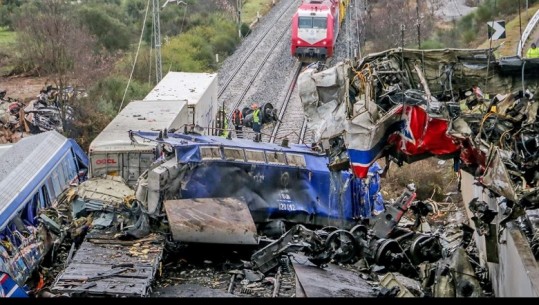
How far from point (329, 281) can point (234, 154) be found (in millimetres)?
5221

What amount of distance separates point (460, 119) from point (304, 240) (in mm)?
3474

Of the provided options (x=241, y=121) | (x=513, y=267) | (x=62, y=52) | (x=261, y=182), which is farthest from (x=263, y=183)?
(x=62, y=52)

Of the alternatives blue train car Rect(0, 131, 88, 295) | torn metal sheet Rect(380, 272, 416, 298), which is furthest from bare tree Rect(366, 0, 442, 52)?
torn metal sheet Rect(380, 272, 416, 298)

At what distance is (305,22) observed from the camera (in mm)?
38906

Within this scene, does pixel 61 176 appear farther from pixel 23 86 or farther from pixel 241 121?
pixel 23 86

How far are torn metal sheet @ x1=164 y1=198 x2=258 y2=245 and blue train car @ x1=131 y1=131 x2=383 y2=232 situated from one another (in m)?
0.88

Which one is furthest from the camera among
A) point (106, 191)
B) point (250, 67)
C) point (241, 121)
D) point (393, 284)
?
point (250, 67)

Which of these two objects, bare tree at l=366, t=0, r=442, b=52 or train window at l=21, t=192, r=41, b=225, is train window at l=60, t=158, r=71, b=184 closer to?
train window at l=21, t=192, r=41, b=225

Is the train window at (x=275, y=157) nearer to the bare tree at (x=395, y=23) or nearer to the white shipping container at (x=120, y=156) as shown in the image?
the white shipping container at (x=120, y=156)

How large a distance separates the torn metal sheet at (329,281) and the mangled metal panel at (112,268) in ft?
8.16

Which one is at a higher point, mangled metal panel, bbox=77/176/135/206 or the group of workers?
mangled metal panel, bbox=77/176/135/206

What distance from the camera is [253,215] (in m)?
18.2

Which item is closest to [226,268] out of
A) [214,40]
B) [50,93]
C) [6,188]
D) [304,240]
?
[304,240]

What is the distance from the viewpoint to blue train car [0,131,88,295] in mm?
16016
